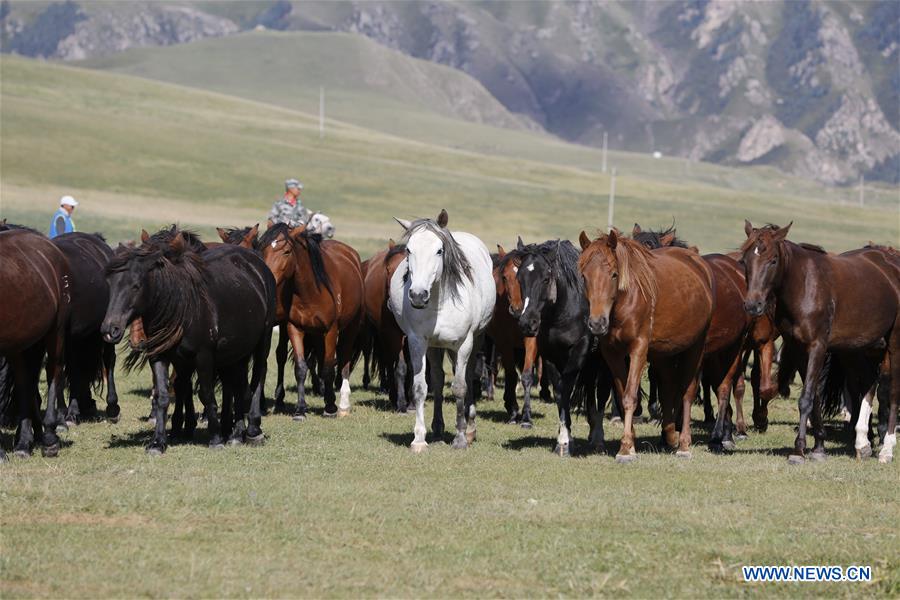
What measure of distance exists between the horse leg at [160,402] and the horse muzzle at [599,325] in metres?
3.96

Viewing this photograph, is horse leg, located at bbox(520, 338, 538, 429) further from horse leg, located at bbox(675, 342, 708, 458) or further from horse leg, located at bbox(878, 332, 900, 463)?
horse leg, located at bbox(878, 332, 900, 463)

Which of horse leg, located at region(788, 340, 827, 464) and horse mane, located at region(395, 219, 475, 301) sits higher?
horse mane, located at region(395, 219, 475, 301)

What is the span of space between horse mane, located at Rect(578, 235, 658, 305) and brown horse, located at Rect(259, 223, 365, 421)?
432cm

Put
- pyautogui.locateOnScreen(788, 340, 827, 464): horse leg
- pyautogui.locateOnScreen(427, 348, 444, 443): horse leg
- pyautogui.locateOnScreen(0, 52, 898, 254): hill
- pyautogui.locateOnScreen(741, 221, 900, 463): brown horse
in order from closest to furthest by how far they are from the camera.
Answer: pyautogui.locateOnScreen(741, 221, 900, 463): brown horse < pyautogui.locateOnScreen(788, 340, 827, 464): horse leg < pyautogui.locateOnScreen(427, 348, 444, 443): horse leg < pyautogui.locateOnScreen(0, 52, 898, 254): hill

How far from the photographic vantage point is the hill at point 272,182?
5847 centimetres

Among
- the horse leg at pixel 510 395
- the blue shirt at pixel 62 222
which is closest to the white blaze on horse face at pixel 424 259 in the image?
the horse leg at pixel 510 395

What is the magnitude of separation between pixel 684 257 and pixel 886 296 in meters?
2.06

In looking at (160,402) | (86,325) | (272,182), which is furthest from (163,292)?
(272,182)

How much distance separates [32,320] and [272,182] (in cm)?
5986

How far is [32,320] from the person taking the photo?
429 inches

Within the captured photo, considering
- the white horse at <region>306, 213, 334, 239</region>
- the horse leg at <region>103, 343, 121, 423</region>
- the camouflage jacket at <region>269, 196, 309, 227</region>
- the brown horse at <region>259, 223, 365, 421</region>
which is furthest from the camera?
the white horse at <region>306, 213, 334, 239</region>

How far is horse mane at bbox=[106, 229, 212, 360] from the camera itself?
11.1 m

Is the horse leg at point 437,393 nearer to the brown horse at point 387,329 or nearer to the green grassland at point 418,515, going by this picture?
the green grassland at point 418,515

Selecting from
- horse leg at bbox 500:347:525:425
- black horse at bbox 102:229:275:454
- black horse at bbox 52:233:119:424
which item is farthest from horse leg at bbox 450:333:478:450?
black horse at bbox 52:233:119:424
